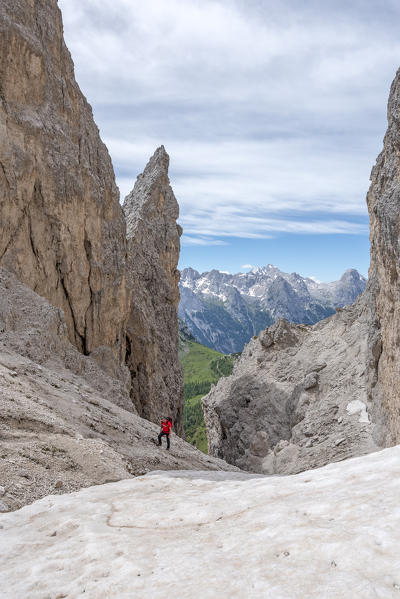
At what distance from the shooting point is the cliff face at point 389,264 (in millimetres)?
28156

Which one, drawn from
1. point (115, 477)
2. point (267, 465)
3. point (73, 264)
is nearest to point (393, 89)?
point (73, 264)

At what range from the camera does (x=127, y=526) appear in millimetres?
10508

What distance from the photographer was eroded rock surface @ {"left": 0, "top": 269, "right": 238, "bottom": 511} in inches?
555

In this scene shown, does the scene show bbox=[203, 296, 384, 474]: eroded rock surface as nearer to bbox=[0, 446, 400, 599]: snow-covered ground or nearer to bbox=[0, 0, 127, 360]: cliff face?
bbox=[0, 0, 127, 360]: cliff face

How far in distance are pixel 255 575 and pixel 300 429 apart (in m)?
41.1

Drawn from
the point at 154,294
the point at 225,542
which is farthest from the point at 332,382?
the point at 225,542

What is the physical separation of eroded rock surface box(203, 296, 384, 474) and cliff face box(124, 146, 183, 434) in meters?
8.58

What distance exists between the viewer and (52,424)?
1700 cm

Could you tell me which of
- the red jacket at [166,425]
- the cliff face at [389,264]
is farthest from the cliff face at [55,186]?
the cliff face at [389,264]

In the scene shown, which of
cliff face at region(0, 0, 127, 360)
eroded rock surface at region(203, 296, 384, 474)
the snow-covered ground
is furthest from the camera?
eroded rock surface at region(203, 296, 384, 474)

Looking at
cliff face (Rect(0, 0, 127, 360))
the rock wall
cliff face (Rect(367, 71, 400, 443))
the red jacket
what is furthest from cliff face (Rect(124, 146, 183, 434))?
the red jacket

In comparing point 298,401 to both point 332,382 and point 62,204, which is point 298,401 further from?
point 62,204

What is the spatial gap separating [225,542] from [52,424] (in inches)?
418

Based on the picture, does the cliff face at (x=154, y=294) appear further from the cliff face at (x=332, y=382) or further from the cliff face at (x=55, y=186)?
the cliff face at (x=332, y=382)
